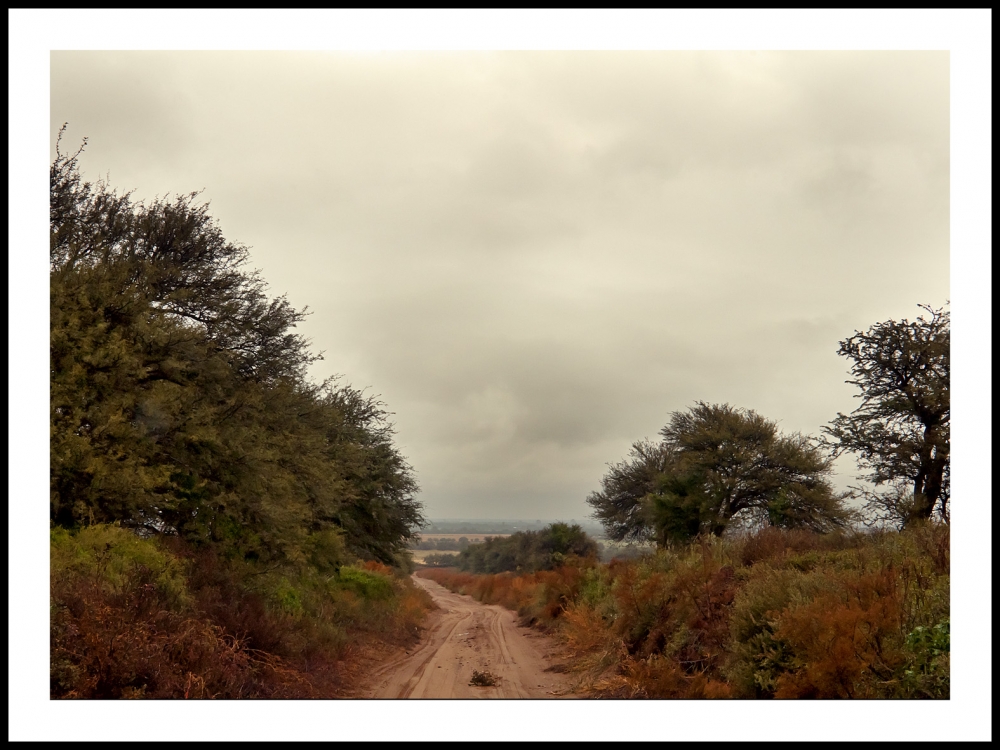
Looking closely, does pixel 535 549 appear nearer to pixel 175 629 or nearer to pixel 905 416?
pixel 905 416

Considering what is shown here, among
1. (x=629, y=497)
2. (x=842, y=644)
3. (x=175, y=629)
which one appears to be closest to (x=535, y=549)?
(x=629, y=497)

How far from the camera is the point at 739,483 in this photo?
28922 millimetres

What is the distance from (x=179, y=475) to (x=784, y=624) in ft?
37.0

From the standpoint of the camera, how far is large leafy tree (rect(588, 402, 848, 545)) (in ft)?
90.7

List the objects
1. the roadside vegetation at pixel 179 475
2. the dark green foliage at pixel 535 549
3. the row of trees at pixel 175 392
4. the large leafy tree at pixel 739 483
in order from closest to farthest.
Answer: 1. the roadside vegetation at pixel 179 475
2. the row of trees at pixel 175 392
3. the large leafy tree at pixel 739 483
4. the dark green foliage at pixel 535 549

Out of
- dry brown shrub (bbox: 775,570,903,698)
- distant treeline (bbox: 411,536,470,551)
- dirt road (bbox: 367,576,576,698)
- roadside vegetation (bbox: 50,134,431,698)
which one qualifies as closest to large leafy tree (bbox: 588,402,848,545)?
dirt road (bbox: 367,576,576,698)

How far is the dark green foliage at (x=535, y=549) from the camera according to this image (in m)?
52.3

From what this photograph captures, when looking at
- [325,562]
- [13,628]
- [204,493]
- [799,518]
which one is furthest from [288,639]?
[799,518]

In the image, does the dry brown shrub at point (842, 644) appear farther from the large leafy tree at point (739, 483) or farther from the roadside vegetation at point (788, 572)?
the large leafy tree at point (739, 483)

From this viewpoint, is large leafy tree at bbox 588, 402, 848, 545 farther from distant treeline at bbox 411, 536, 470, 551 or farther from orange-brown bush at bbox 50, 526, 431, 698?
distant treeline at bbox 411, 536, 470, 551

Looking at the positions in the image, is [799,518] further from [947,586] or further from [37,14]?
[37,14]

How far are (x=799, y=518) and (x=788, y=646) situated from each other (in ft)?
66.8

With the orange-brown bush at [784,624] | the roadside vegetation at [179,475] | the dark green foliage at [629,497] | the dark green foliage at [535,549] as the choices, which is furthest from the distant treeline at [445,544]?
Answer: the orange-brown bush at [784,624]

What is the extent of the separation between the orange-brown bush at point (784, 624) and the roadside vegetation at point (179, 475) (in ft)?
20.1
